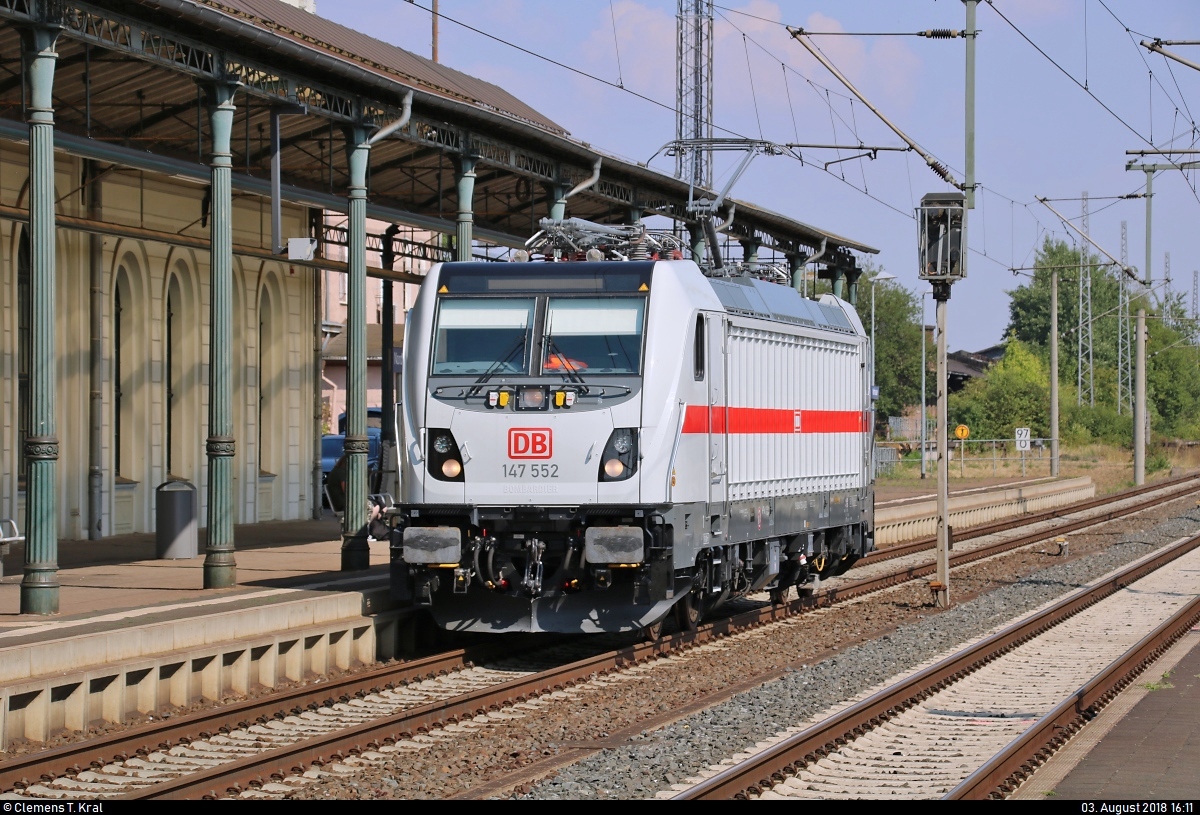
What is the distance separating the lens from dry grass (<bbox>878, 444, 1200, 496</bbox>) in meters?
56.6

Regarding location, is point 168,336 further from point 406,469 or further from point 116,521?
point 406,469

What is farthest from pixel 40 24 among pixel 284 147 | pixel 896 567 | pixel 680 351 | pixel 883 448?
pixel 883 448

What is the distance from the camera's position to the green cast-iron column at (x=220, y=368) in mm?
16562

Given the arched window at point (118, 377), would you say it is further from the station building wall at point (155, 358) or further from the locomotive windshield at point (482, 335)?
the locomotive windshield at point (482, 335)

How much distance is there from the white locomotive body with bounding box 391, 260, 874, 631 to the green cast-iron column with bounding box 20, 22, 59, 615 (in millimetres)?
2985

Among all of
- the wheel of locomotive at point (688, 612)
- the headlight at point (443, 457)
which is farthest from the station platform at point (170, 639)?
the wheel of locomotive at point (688, 612)

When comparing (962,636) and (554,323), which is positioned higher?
(554,323)

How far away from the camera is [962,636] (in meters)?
17.3

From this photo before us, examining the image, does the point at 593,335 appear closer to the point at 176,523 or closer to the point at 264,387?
the point at 176,523

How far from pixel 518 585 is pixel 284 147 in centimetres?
1193

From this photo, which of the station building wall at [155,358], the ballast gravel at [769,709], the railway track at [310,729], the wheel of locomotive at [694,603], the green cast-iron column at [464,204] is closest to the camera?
the railway track at [310,729]

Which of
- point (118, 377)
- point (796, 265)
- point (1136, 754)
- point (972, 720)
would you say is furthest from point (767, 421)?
point (796, 265)

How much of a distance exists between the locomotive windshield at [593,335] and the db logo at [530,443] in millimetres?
573

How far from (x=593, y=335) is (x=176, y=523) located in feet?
28.6
